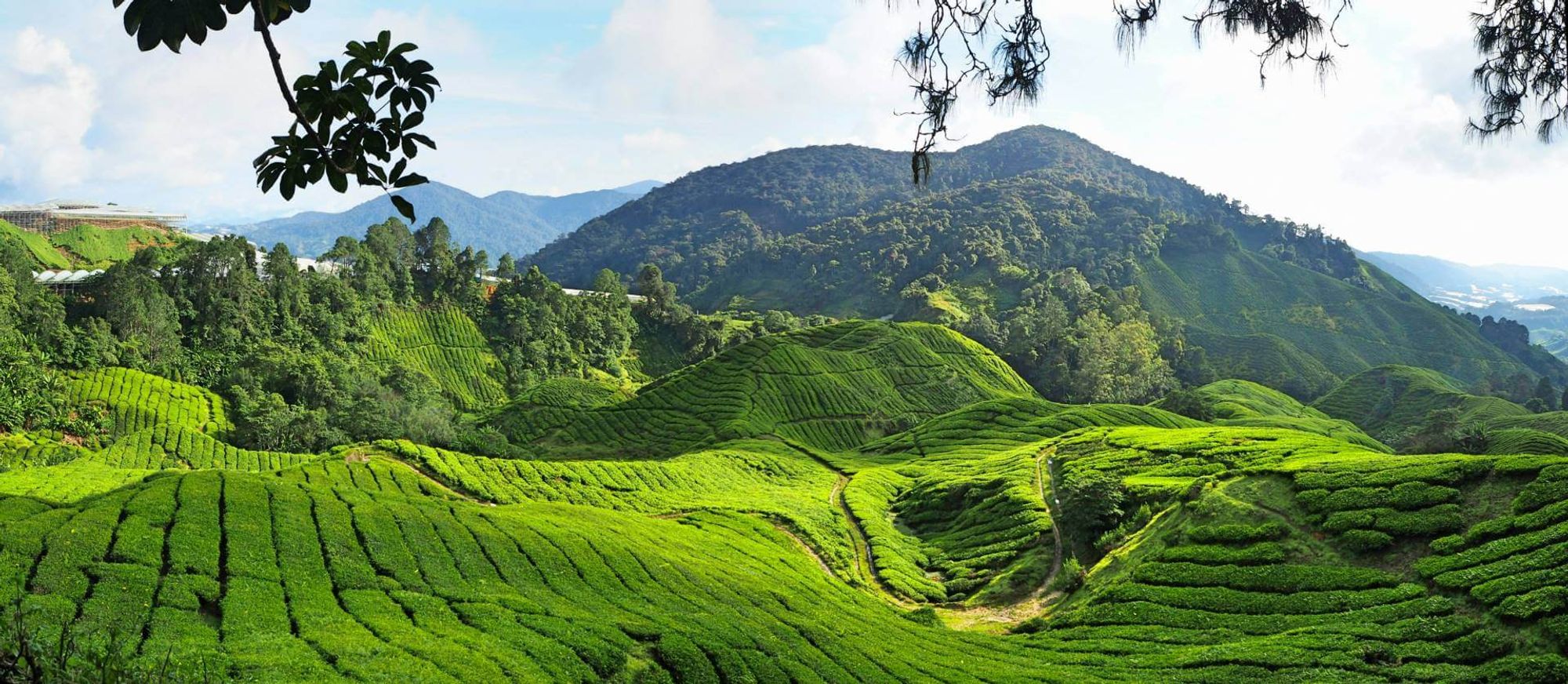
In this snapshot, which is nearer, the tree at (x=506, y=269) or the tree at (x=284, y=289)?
the tree at (x=284, y=289)

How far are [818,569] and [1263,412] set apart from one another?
77928 millimetres

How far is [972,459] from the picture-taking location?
58250 mm

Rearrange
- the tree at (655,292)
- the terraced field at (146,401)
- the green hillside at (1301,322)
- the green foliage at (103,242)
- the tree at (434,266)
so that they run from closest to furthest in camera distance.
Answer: the terraced field at (146,401) < the tree at (434,266) < the green foliage at (103,242) < the tree at (655,292) < the green hillside at (1301,322)

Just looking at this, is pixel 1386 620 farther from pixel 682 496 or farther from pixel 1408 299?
pixel 1408 299

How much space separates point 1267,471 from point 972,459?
26.5 m

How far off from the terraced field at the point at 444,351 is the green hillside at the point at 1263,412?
3002 inches

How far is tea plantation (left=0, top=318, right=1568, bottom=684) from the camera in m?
18.7

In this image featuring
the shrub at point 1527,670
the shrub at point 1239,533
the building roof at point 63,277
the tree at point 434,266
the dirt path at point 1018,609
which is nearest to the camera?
the shrub at point 1527,670

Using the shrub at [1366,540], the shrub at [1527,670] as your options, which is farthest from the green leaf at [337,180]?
the shrub at [1366,540]

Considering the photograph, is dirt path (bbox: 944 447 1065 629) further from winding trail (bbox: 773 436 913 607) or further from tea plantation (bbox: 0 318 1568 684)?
winding trail (bbox: 773 436 913 607)

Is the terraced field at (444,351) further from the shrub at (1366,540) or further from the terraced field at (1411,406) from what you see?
the terraced field at (1411,406)

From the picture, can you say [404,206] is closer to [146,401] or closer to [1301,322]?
[146,401]

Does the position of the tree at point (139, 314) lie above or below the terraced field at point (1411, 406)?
above

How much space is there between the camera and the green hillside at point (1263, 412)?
75688mm
